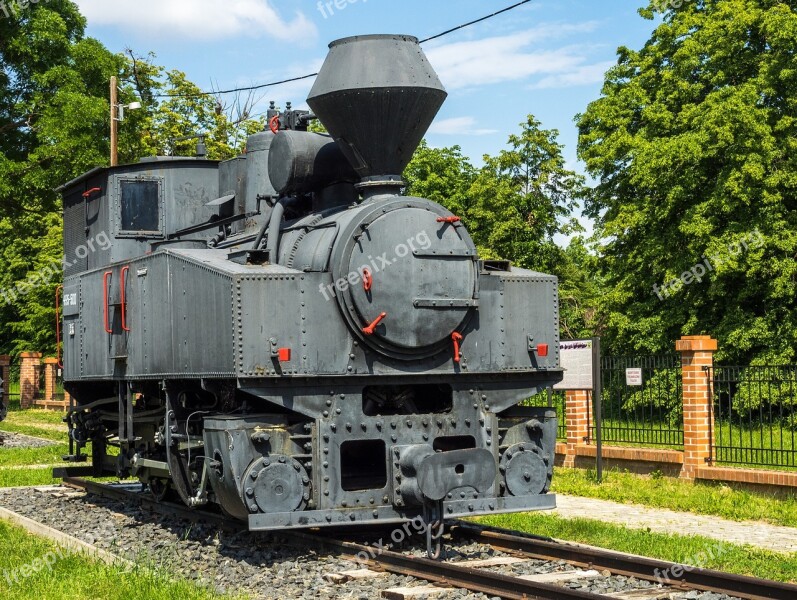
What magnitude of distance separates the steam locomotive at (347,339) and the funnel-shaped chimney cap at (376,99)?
0.06 ft

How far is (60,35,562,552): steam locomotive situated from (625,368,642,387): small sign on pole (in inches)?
202

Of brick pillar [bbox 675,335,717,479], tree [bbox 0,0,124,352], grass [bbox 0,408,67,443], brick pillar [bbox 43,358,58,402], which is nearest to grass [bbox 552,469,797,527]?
brick pillar [bbox 675,335,717,479]

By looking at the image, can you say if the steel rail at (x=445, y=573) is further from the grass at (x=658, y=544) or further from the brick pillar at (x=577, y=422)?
the brick pillar at (x=577, y=422)

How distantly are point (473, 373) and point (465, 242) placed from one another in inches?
43.6

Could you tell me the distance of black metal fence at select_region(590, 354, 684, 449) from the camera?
47.6ft

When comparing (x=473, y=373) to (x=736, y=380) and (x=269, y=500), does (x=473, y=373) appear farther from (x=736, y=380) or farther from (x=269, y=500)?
(x=736, y=380)

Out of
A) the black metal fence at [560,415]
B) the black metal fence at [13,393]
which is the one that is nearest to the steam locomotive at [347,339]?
the black metal fence at [560,415]

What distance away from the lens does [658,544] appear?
9328 millimetres

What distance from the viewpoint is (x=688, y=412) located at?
1384 centimetres

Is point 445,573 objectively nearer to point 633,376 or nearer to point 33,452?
point 633,376

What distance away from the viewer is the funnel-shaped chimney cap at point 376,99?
8992 mm

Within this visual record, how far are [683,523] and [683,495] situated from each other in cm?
162

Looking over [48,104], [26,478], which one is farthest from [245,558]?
[48,104]

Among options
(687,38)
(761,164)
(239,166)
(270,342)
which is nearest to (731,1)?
(687,38)
